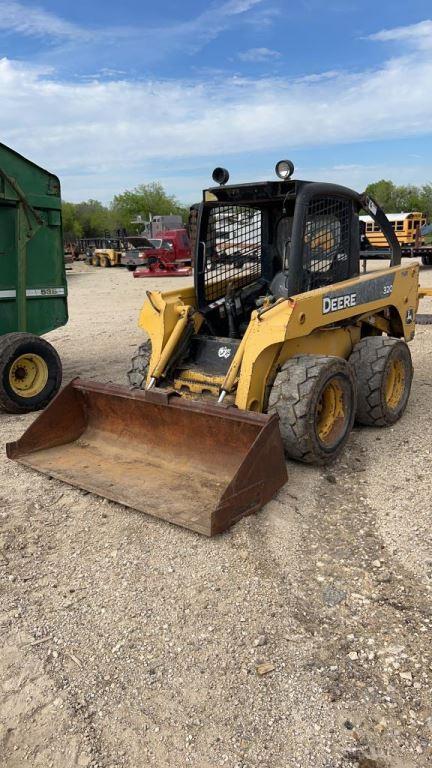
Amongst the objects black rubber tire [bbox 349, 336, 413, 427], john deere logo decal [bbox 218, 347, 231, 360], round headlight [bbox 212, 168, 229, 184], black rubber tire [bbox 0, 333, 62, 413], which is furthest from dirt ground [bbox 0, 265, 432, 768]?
round headlight [bbox 212, 168, 229, 184]

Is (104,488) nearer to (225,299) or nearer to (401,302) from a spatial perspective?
(225,299)

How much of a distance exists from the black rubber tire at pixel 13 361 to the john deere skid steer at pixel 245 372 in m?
1.37

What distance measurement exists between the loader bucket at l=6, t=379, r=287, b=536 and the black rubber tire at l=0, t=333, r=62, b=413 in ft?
4.50

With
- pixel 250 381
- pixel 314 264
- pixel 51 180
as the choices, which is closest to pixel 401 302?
pixel 314 264

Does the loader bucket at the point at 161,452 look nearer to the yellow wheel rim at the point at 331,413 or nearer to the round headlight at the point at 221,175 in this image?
the yellow wheel rim at the point at 331,413

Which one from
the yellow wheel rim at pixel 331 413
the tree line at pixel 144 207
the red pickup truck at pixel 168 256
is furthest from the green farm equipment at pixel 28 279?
the tree line at pixel 144 207

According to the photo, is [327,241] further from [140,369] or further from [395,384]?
[140,369]

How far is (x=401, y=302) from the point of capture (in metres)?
5.82

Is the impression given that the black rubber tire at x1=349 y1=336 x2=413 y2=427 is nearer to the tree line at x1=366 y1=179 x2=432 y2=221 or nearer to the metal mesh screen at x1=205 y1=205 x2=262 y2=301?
the metal mesh screen at x1=205 y1=205 x2=262 y2=301

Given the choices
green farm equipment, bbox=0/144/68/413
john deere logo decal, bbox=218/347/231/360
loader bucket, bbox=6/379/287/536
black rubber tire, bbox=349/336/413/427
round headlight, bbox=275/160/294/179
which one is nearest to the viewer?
loader bucket, bbox=6/379/287/536

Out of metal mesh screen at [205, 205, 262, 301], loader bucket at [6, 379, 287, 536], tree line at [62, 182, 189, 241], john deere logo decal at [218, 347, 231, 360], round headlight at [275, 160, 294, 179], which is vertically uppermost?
tree line at [62, 182, 189, 241]

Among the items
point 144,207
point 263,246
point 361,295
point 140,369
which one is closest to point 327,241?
point 361,295

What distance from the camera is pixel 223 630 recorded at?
277cm

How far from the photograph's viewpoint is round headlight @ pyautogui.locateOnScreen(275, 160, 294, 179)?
4.43 meters
